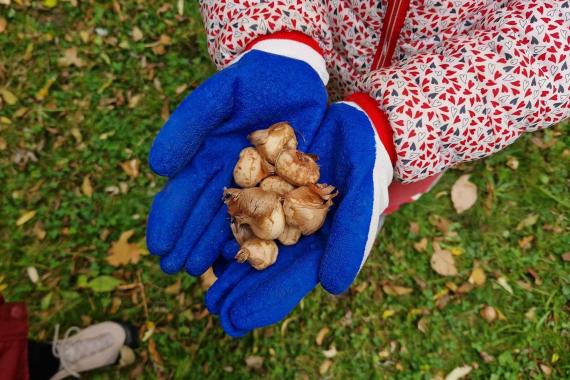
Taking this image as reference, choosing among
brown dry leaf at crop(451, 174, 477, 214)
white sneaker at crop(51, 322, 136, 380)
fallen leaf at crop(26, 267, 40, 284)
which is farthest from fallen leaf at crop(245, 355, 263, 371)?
brown dry leaf at crop(451, 174, 477, 214)

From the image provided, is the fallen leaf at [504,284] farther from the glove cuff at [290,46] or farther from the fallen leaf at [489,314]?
the glove cuff at [290,46]

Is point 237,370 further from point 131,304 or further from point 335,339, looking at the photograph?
point 131,304

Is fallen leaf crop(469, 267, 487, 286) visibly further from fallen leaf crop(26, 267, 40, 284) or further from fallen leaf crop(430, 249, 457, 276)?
fallen leaf crop(26, 267, 40, 284)

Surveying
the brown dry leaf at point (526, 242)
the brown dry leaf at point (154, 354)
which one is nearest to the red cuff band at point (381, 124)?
the brown dry leaf at point (526, 242)

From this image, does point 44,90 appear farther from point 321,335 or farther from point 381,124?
point 381,124

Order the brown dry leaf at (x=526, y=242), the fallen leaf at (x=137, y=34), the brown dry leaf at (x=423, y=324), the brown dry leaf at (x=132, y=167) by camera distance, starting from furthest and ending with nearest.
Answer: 1. the fallen leaf at (x=137, y=34)
2. the brown dry leaf at (x=132, y=167)
3. the brown dry leaf at (x=526, y=242)
4. the brown dry leaf at (x=423, y=324)
